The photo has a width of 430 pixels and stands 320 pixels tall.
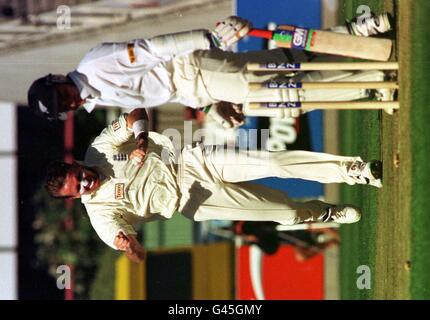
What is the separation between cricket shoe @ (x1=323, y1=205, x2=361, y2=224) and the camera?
4387mm

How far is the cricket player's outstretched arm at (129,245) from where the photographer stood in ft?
13.7

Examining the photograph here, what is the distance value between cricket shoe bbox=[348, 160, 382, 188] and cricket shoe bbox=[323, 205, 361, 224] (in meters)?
0.26

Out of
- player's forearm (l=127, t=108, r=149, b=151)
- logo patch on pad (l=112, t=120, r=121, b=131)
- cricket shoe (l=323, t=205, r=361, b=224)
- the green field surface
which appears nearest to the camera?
the green field surface

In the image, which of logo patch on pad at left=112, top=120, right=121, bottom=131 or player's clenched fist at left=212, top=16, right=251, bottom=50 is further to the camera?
logo patch on pad at left=112, top=120, right=121, bottom=131

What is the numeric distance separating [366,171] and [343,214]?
37cm

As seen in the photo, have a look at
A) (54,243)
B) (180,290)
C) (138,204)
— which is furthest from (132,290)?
(138,204)

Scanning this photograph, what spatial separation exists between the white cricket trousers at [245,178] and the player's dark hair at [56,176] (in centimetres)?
66

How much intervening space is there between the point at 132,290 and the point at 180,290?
0.35 metres

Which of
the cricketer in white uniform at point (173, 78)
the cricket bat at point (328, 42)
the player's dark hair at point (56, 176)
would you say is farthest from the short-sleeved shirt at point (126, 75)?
the cricket bat at point (328, 42)

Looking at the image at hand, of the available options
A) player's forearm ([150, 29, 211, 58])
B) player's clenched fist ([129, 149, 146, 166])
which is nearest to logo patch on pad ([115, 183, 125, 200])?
player's clenched fist ([129, 149, 146, 166])

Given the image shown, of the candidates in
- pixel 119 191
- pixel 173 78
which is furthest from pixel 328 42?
pixel 119 191

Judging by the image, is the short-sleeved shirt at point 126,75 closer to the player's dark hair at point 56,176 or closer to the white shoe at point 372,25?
the player's dark hair at point 56,176

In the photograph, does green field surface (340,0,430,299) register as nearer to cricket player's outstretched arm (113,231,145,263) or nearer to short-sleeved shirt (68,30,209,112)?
short-sleeved shirt (68,30,209,112)

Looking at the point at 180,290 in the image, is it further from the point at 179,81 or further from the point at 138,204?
the point at 179,81
